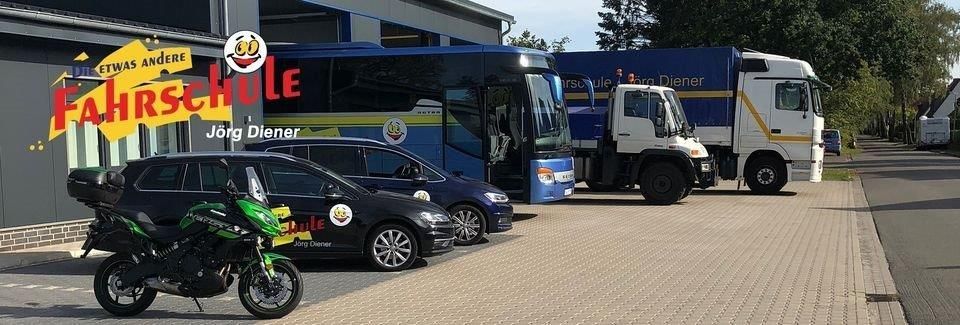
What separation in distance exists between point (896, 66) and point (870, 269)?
98.3 ft

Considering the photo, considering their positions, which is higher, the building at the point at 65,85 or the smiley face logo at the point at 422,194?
the building at the point at 65,85

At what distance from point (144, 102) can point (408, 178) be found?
4.82 meters

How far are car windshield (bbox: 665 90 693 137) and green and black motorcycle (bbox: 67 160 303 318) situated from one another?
13.0 meters

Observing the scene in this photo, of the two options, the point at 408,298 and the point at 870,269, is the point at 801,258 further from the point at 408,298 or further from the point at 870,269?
the point at 408,298

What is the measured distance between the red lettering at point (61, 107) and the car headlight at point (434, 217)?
5.80m

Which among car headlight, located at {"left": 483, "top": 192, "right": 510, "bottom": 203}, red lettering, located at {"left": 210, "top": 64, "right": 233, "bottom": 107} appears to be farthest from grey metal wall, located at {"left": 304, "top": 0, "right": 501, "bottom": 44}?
car headlight, located at {"left": 483, "top": 192, "right": 510, "bottom": 203}

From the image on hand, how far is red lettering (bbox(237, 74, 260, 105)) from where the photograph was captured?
15227mm

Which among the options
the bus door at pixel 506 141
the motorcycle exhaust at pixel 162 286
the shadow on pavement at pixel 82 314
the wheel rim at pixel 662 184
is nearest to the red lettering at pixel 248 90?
the bus door at pixel 506 141

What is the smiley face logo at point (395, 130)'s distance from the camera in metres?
14.8

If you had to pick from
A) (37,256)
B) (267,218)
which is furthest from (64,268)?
(267,218)

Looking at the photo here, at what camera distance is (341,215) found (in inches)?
377

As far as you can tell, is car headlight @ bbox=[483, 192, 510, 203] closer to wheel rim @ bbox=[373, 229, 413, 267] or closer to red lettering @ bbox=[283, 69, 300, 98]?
wheel rim @ bbox=[373, 229, 413, 267]

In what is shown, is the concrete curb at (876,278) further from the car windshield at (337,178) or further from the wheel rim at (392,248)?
the car windshield at (337,178)

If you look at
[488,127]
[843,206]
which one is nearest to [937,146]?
[843,206]
